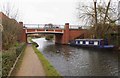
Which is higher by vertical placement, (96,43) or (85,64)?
(96,43)

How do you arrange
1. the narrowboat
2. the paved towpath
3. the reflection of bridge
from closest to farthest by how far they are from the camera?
the paved towpath, the narrowboat, the reflection of bridge

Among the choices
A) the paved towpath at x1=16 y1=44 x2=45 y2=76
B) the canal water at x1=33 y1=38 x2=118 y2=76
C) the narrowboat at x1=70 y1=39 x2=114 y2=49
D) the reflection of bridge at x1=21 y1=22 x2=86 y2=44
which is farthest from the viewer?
the reflection of bridge at x1=21 y1=22 x2=86 y2=44

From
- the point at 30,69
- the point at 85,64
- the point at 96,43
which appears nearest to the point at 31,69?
the point at 30,69

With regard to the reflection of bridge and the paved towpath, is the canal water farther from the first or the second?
the reflection of bridge

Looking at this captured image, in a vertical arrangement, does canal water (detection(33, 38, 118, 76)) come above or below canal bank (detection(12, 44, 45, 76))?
below

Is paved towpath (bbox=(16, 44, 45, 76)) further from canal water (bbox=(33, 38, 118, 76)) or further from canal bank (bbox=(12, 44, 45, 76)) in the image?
canal water (bbox=(33, 38, 118, 76))

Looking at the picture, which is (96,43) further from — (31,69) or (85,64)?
(31,69)

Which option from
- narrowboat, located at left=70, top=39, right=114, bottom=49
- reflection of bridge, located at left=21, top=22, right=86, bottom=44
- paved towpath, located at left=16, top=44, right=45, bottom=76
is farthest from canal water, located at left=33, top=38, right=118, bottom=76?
reflection of bridge, located at left=21, top=22, right=86, bottom=44

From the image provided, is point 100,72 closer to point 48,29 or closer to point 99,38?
point 99,38

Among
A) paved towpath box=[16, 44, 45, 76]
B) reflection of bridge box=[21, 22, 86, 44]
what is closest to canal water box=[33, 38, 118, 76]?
paved towpath box=[16, 44, 45, 76]

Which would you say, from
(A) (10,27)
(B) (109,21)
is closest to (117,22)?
(B) (109,21)

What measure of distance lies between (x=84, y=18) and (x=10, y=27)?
2123cm

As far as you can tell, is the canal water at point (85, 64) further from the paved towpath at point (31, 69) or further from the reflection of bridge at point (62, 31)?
the reflection of bridge at point (62, 31)

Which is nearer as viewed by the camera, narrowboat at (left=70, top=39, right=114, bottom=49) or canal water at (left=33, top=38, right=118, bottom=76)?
canal water at (left=33, top=38, right=118, bottom=76)
